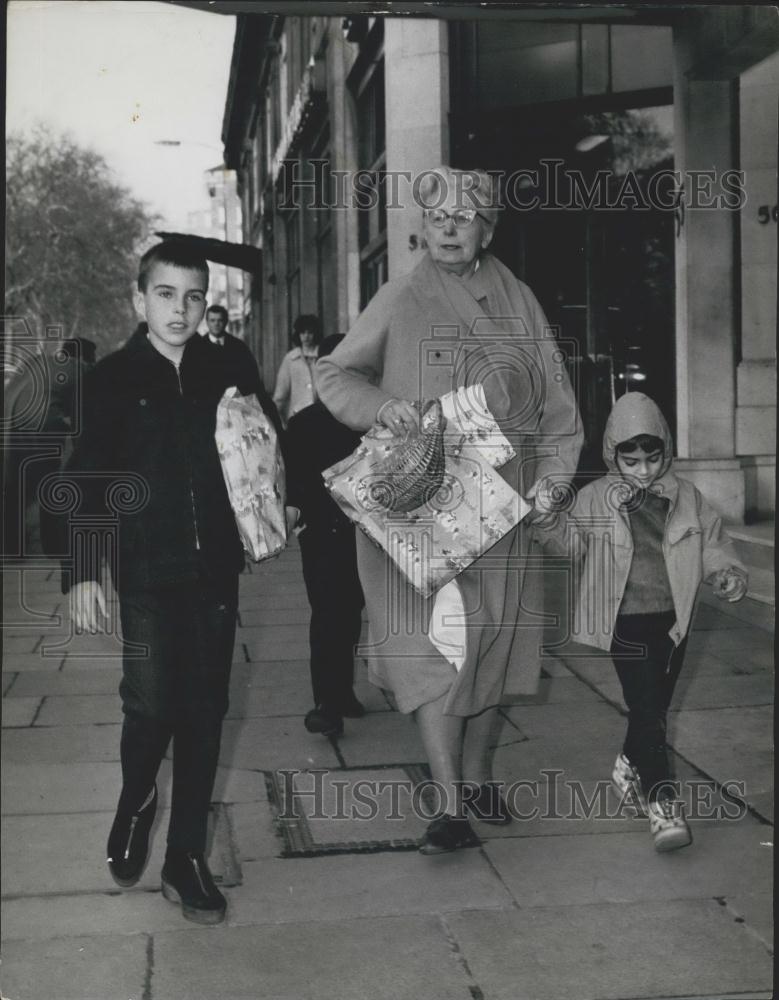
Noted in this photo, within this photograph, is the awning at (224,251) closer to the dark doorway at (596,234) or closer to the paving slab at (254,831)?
the paving slab at (254,831)

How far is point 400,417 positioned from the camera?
3934mm

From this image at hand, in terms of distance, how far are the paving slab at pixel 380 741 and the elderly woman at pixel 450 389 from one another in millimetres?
917

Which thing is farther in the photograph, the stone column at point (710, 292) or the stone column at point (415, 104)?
the stone column at point (415, 104)

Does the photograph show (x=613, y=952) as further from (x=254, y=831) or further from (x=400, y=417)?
(x=400, y=417)

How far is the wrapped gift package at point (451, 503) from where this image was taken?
12.9 ft

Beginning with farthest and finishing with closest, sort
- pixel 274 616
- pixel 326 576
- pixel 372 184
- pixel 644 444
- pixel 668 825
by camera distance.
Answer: pixel 372 184, pixel 274 616, pixel 326 576, pixel 644 444, pixel 668 825

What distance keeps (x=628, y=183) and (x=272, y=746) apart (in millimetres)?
6585

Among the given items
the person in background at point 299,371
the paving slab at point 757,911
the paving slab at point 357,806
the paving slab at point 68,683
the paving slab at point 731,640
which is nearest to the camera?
the paving slab at point 757,911

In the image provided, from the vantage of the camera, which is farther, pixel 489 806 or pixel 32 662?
pixel 32 662

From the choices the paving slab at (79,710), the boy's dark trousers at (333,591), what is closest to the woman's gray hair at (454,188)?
the boy's dark trousers at (333,591)

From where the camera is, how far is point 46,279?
80.8ft

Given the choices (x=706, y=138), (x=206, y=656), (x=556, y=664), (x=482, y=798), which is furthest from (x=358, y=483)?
(x=706, y=138)

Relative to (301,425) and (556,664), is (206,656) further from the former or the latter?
(556,664)

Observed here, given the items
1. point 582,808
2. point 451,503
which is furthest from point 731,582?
point 582,808
